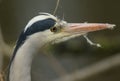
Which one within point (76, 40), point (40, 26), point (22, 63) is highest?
point (40, 26)

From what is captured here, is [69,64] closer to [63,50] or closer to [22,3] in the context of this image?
[63,50]

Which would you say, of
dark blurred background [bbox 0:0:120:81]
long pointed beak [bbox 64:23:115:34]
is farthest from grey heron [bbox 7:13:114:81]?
dark blurred background [bbox 0:0:120:81]

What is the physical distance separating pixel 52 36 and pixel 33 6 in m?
1.76

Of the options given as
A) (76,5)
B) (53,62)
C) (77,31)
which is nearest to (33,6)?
(76,5)

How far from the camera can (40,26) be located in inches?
61.2

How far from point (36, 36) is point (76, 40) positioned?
6.96 ft

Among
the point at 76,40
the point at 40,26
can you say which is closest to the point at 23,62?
the point at 40,26

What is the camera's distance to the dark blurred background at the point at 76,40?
131 inches

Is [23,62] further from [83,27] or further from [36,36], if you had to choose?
[83,27]

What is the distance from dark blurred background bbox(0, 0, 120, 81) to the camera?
3322 millimetres

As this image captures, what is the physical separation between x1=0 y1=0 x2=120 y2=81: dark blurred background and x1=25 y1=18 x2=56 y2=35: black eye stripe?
1.60 meters

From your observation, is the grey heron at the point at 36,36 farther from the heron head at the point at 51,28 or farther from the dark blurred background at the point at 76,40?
the dark blurred background at the point at 76,40

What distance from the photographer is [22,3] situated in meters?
3.42

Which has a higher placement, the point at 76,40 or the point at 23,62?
the point at 23,62
